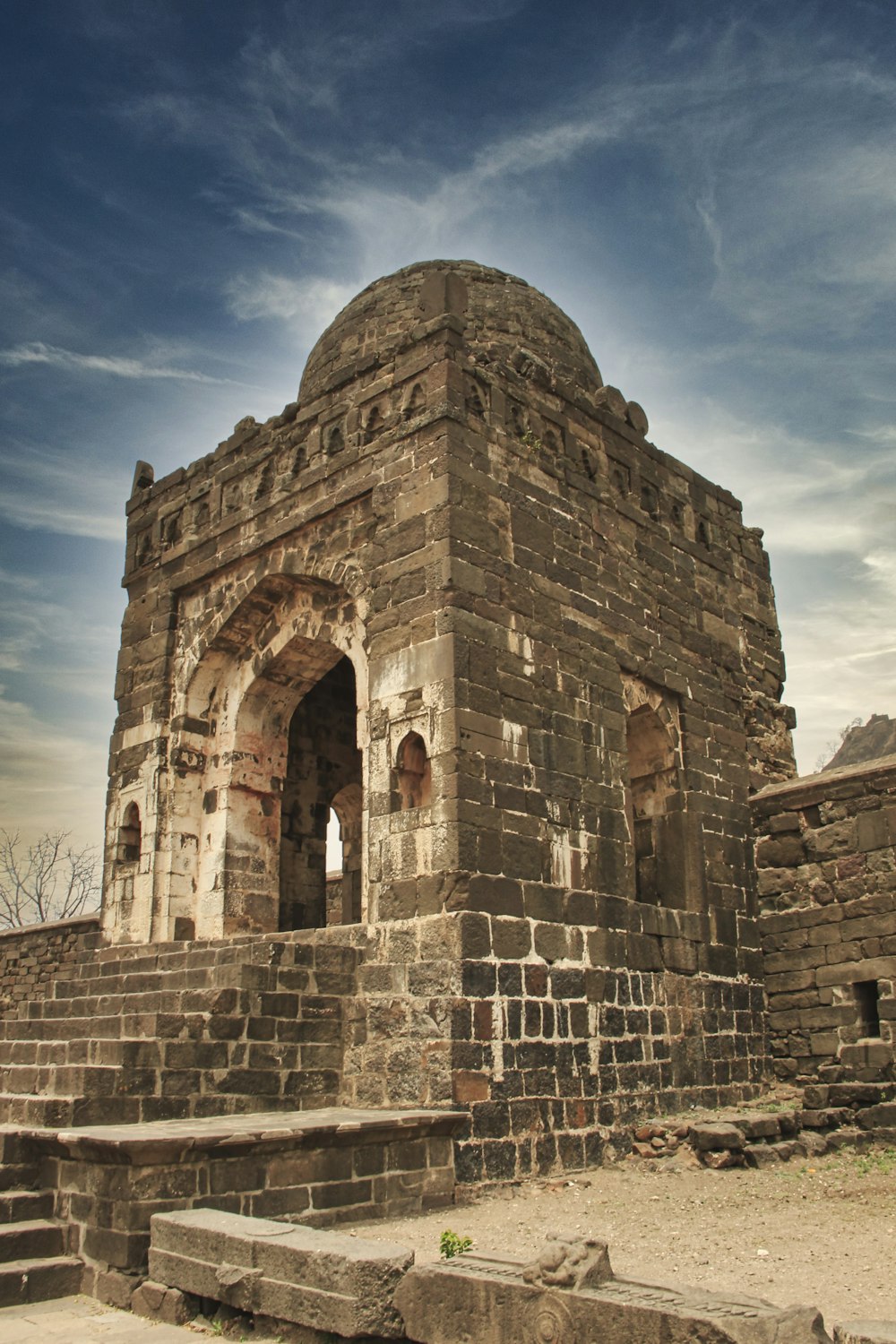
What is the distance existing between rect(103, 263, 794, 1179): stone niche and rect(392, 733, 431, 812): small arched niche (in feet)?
0.07

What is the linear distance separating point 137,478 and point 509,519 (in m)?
5.10

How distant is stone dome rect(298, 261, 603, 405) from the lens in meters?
11.6

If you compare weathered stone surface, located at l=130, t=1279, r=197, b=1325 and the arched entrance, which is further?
the arched entrance

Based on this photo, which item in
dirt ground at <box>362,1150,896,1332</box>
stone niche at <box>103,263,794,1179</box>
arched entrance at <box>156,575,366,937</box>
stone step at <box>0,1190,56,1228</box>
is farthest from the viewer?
arched entrance at <box>156,575,366,937</box>

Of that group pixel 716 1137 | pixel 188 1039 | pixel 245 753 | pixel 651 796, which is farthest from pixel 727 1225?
pixel 245 753

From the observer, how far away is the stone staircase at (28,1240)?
211 inches

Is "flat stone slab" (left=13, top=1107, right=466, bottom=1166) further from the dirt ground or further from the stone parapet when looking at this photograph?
the dirt ground

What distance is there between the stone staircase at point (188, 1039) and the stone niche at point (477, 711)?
31 centimetres

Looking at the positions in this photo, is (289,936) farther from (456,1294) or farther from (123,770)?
(456,1294)

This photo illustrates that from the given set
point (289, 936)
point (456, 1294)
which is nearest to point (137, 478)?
point (289, 936)

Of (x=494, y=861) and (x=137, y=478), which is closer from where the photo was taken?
(x=494, y=861)

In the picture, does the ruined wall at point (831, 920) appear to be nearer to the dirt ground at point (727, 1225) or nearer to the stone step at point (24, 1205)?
the dirt ground at point (727, 1225)

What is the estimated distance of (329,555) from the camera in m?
9.71

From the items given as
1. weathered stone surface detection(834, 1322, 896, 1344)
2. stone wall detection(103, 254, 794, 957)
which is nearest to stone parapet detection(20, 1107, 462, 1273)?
stone wall detection(103, 254, 794, 957)
